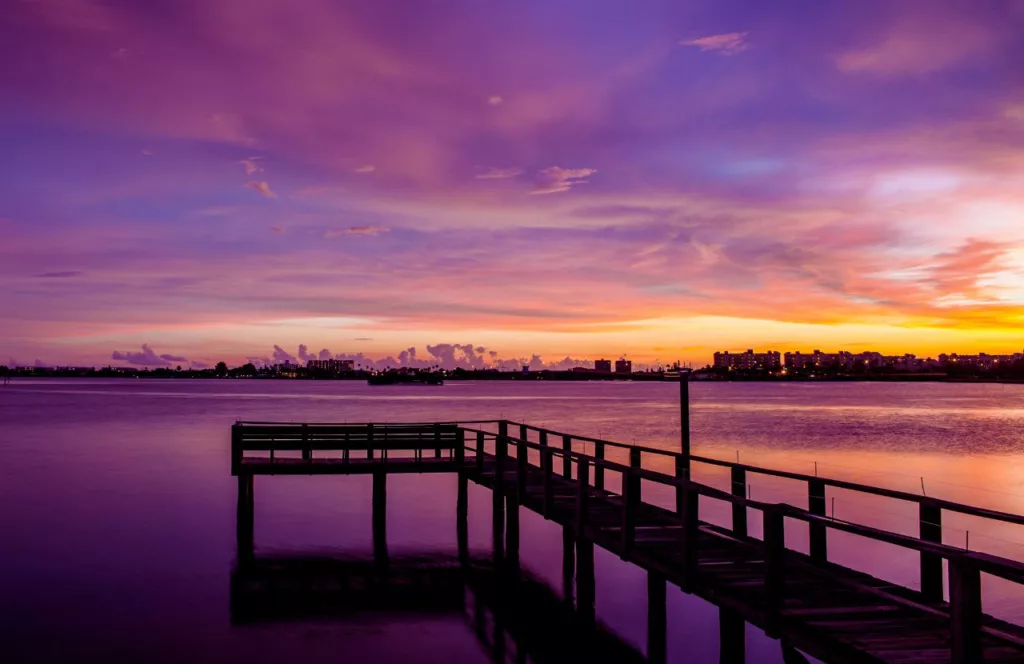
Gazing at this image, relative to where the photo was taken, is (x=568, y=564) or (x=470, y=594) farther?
(x=568, y=564)

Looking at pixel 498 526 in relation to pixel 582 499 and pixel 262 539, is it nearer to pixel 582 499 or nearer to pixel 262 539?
pixel 262 539

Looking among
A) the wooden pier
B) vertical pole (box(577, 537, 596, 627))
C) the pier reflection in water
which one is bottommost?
the pier reflection in water

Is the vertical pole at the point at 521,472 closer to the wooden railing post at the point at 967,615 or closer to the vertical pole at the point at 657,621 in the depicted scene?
the vertical pole at the point at 657,621

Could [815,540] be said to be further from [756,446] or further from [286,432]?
[756,446]

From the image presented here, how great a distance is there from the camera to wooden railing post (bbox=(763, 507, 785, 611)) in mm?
9805

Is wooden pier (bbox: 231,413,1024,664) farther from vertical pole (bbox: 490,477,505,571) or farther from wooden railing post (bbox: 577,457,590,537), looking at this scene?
vertical pole (bbox: 490,477,505,571)

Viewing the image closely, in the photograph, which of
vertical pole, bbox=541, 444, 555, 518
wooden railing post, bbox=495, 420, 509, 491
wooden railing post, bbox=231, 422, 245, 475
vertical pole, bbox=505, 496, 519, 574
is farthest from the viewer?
wooden railing post, bbox=231, 422, 245, 475

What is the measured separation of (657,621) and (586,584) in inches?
128

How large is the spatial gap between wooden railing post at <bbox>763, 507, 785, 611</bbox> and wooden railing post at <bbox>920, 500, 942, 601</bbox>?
2.35m

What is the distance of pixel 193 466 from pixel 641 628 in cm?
3274

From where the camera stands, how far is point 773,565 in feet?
32.5

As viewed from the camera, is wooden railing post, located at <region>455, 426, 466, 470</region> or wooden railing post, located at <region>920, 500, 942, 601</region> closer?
wooden railing post, located at <region>920, 500, 942, 601</region>

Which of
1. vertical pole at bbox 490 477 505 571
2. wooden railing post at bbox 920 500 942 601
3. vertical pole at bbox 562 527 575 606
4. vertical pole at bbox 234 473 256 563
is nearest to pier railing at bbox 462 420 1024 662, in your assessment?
wooden railing post at bbox 920 500 942 601

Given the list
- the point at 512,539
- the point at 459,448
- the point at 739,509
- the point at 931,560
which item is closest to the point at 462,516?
the point at 459,448
